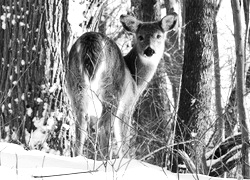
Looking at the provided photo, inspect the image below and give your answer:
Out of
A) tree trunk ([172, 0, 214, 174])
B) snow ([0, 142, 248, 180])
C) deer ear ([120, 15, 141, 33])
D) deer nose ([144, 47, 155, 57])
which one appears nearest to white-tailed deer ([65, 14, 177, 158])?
deer nose ([144, 47, 155, 57])

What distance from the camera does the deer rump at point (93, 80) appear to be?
6.87 meters

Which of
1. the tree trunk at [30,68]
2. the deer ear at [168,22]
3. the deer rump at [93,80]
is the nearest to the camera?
the deer rump at [93,80]

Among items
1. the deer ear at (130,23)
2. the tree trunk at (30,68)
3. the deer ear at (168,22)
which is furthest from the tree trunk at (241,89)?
the deer ear at (130,23)

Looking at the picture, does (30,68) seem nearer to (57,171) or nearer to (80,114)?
(80,114)

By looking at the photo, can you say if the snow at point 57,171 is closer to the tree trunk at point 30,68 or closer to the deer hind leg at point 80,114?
the deer hind leg at point 80,114

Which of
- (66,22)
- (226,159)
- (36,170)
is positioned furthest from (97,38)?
(36,170)

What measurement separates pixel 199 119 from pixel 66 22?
2.03 metres

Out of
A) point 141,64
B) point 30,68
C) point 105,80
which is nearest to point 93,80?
point 105,80

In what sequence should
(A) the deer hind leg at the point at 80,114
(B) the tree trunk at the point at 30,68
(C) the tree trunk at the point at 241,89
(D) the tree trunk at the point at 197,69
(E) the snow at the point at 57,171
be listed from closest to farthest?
(E) the snow at the point at 57,171 → (C) the tree trunk at the point at 241,89 → (A) the deer hind leg at the point at 80,114 → (B) the tree trunk at the point at 30,68 → (D) the tree trunk at the point at 197,69

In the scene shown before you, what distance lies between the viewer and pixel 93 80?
22.9 ft

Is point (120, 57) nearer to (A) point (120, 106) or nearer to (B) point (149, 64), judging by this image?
(A) point (120, 106)

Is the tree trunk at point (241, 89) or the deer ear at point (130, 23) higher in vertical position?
the deer ear at point (130, 23)

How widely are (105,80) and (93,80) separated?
0.32 meters

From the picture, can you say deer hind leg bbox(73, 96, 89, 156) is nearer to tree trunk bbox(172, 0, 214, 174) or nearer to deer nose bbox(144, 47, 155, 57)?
tree trunk bbox(172, 0, 214, 174)
